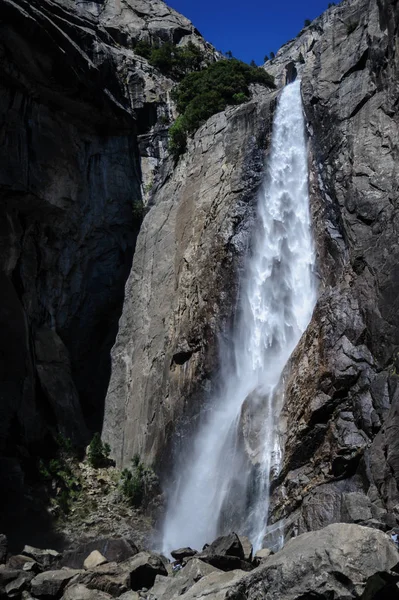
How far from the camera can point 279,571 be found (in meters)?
8.69

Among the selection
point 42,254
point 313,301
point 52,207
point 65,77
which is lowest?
point 313,301

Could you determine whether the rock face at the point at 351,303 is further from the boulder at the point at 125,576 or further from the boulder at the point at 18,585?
the boulder at the point at 18,585

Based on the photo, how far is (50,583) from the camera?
45.9 feet

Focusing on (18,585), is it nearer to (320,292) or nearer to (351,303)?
(351,303)

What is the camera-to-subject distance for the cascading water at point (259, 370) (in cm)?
1900

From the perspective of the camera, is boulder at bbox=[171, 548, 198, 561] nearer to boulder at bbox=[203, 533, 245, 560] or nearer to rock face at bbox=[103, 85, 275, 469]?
boulder at bbox=[203, 533, 245, 560]

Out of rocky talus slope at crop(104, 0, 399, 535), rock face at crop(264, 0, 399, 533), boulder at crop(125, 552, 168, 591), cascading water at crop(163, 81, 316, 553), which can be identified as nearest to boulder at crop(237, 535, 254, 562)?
rocky talus slope at crop(104, 0, 399, 535)

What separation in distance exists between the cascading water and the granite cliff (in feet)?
2.49

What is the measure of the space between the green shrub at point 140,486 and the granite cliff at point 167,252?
553 millimetres

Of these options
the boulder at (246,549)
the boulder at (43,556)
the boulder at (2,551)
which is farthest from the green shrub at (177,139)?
the boulder at (246,549)

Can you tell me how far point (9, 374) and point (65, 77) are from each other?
13572mm

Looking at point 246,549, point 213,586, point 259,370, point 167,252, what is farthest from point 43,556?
point 167,252

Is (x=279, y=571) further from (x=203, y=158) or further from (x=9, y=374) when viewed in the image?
(x=203, y=158)

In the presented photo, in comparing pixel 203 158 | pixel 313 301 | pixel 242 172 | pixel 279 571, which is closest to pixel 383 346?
pixel 313 301
